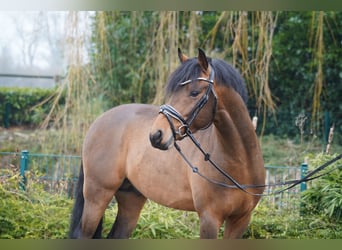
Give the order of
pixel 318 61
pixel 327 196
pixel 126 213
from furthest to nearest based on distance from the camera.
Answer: pixel 318 61 < pixel 327 196 < pixel 126 213

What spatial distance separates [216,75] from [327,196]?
4.89ft

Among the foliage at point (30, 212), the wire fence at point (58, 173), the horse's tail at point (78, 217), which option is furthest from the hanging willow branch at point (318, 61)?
the foliage at point (30, 212)

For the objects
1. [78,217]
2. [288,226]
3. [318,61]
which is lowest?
[288,226]

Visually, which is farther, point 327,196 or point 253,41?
point 253,41

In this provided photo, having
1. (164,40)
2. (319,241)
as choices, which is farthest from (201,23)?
(319,241)

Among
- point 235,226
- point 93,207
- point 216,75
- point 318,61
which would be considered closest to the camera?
point 216,75

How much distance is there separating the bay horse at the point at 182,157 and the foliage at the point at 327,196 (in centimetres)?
97

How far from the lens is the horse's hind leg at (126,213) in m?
2.91

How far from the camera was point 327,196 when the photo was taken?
10.4 ft

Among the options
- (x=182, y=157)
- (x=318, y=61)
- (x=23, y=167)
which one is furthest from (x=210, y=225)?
(x=318, y=61)

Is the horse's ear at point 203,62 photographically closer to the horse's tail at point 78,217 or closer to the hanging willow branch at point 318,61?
the horse's tail at point 78,217

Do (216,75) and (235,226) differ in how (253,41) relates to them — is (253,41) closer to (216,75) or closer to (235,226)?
(216,75)

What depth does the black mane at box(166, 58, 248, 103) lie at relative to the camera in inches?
83.7

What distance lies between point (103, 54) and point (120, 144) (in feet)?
5.53
